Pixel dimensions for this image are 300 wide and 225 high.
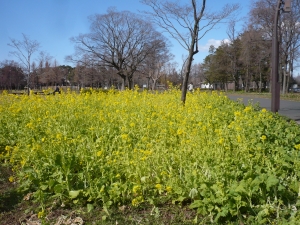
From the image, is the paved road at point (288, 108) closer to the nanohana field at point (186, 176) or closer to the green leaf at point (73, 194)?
the nanohana field at point (186, 176)

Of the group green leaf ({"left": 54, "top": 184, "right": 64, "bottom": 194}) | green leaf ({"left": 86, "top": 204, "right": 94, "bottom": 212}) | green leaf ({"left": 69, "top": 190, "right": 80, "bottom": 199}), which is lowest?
green leaf ({"left": 86, "top": 204, "right": 94, "bottom": 212})

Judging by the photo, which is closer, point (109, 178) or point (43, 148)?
point (109, 178)

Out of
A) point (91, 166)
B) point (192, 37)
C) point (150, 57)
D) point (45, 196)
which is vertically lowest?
point (45, 196)

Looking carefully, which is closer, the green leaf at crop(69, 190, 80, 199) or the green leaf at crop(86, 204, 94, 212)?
the green leaf at crop(86, 204, 94, 212)

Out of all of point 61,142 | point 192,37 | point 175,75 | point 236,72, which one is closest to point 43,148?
point 61,142

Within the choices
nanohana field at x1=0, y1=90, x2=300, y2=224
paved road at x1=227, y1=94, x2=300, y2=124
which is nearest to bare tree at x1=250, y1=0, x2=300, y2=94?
paved road at x1=227, y1=94, x2=300, y2=124

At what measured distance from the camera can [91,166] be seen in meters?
3.22

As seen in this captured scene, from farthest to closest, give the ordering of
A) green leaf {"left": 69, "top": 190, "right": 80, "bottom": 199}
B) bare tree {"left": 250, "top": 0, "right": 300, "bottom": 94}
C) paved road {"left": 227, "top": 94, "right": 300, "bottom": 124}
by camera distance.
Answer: bare tree {"left": 250, "top": 0, "right": 300, "bottom": 94}
paved road {"left": 227, "top": 94, "right": 300, "bottom": 124}
green leaf {"left": 69, "top": 190, "right": 80, "bottom": 199}

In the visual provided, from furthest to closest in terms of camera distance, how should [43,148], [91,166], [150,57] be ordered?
[150,57] → [43,148] → [91,166]

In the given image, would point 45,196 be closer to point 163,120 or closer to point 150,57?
point 163,120

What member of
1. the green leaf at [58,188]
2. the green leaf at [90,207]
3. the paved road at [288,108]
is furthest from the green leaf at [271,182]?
the paved road at [288,108]

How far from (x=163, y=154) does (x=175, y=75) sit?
149ft

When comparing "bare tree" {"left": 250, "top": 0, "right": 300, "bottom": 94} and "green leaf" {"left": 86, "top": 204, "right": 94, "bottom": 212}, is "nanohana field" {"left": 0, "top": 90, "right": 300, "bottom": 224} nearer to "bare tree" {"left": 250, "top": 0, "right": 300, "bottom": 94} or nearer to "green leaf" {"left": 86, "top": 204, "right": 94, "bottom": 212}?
"green leaf" {"left": 86, "top": 204, "right": 94, "bottom": 212}

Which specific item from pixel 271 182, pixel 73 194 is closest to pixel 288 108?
pixel 271 182
